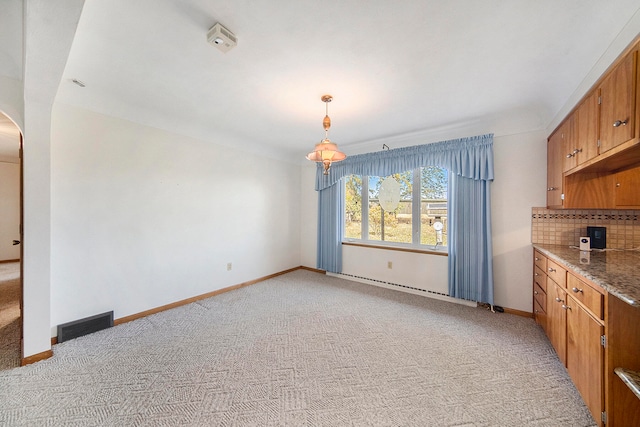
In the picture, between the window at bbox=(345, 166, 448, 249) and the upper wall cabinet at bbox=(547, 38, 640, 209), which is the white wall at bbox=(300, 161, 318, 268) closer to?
the window at bbox=(345, 166, 448, 249)

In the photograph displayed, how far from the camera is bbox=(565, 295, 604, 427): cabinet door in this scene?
4.39ft

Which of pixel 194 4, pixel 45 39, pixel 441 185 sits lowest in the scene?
pixel 441 185

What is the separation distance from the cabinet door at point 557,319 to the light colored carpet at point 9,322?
14.6 feet

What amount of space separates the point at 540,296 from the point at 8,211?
33.5ft

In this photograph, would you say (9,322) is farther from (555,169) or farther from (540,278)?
(555,169)

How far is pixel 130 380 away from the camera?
1785mm

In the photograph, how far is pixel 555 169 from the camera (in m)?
2.54

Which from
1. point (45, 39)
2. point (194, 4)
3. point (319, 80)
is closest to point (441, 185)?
point (319, 80)

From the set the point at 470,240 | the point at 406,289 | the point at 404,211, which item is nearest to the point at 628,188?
the point at 470,240

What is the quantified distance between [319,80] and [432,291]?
3.24 m

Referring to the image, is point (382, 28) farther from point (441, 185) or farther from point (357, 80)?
point (441, 185)

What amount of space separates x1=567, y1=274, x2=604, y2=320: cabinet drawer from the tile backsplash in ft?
4.17

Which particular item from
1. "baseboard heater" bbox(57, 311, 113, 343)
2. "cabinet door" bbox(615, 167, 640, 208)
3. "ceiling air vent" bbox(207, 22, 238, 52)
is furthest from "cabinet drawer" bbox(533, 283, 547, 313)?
"baseboard heater" bbox(57, 311, 113, 343)

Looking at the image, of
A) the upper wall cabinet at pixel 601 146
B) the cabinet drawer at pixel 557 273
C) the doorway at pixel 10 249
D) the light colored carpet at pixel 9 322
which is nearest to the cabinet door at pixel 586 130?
the upper wall cabinet at pixel 601 146
